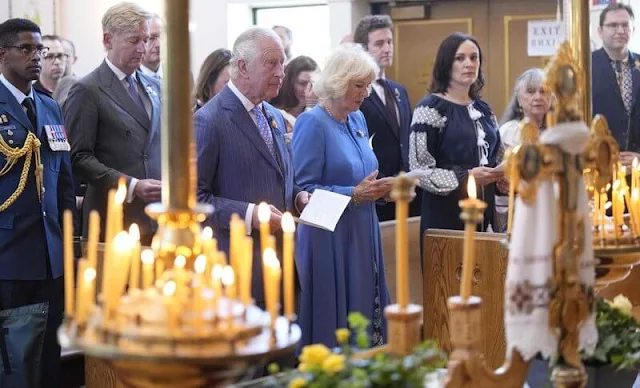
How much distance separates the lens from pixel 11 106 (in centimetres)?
409

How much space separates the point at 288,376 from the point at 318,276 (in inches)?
98.0

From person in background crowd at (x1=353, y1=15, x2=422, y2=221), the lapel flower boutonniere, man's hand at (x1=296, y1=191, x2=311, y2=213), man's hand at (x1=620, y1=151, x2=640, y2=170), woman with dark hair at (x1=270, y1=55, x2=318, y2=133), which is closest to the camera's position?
man's hand at (x1=296, y1=191, x2=311, y2=213)

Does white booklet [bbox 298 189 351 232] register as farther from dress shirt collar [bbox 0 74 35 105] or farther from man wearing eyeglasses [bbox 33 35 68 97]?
man wearing eyeglasses [bbox 33 35 68 97]

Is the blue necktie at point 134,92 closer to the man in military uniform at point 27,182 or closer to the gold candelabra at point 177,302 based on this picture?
the man in military uniform at point 27,182

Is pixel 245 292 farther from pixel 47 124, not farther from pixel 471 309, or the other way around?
pixel 47 124

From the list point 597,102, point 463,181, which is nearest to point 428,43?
point 597,102

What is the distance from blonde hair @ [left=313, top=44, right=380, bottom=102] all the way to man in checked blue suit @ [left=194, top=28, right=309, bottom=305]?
453mm

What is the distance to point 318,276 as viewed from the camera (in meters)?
4.46

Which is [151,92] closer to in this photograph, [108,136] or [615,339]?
[108,136]

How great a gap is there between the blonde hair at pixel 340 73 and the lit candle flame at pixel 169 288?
2.94 meters

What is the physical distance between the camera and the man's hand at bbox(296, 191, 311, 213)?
4.32 m

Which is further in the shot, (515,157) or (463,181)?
(463,181)

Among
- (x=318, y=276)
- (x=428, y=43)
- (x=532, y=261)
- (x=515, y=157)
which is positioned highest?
(x=428, y=43)

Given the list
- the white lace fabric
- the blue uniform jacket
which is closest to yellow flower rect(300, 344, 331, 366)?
the white lace fabric
